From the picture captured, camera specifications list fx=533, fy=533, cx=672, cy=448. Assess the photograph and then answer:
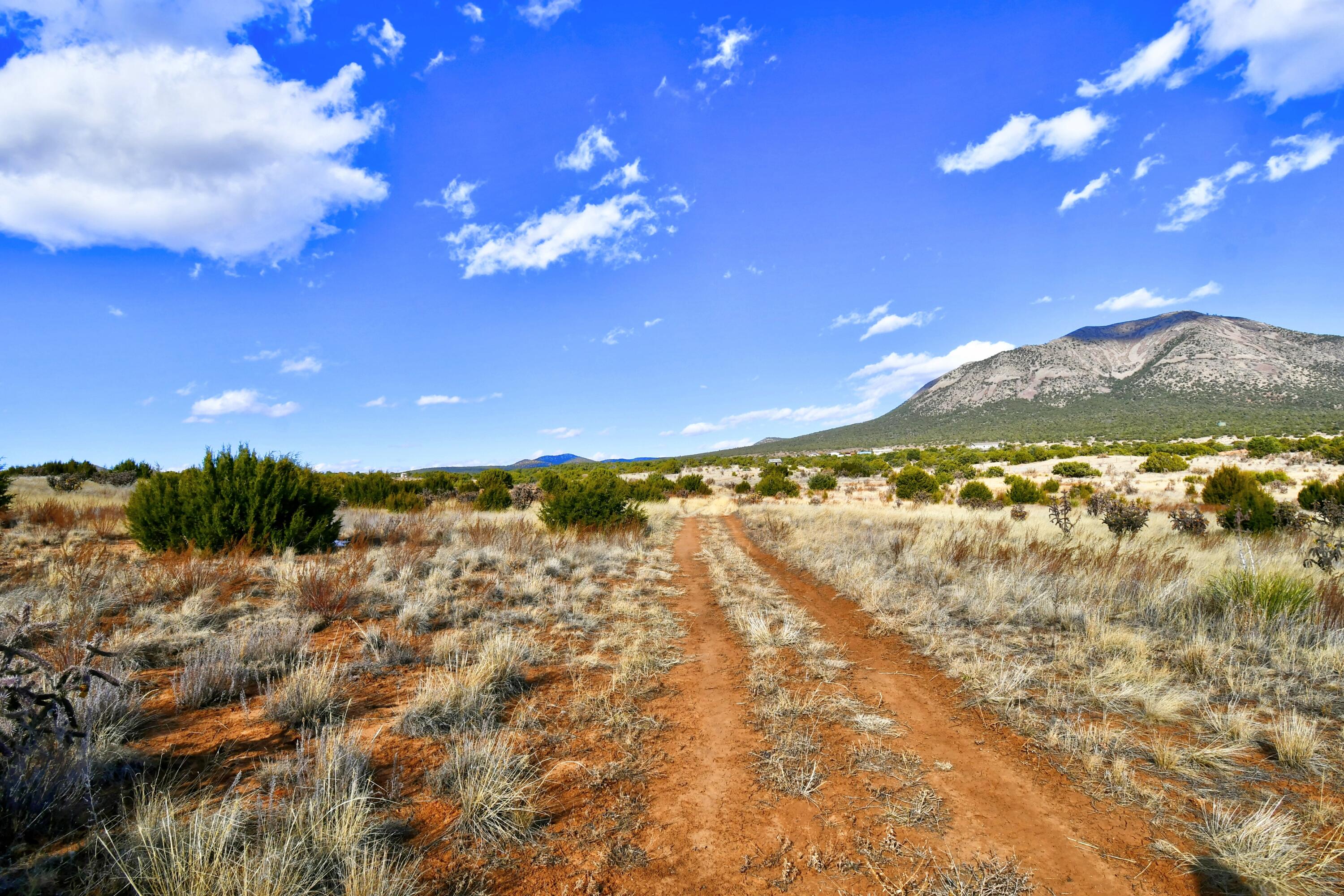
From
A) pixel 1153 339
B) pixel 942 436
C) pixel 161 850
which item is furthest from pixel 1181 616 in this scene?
pixel 1153 339

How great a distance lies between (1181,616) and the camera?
6762mm

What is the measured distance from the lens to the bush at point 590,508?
1633 centimetres

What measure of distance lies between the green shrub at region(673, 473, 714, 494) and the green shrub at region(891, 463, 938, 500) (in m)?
11.8

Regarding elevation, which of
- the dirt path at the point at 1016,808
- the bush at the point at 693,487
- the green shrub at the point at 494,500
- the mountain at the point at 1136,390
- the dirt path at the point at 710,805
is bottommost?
the dirt path at the point at 1016,808

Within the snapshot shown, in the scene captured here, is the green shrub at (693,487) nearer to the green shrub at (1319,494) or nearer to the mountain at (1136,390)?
the green shrub at (1319,494)

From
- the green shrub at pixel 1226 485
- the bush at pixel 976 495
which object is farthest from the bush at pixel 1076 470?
the green shrub at pixel 1226 485

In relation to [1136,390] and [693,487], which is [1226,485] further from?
[1136,390]

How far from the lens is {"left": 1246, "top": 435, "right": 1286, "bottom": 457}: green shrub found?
3278 cm

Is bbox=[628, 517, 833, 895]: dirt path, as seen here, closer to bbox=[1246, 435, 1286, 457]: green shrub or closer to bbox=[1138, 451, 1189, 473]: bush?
bbox=[1138, 451, 1189, 473]: bush

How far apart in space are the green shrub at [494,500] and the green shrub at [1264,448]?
4396 cm

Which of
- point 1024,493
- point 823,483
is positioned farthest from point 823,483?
point 1024,493

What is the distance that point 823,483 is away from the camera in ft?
115

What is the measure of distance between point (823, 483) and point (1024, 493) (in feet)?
40.9

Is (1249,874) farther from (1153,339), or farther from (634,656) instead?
(1153,339)
